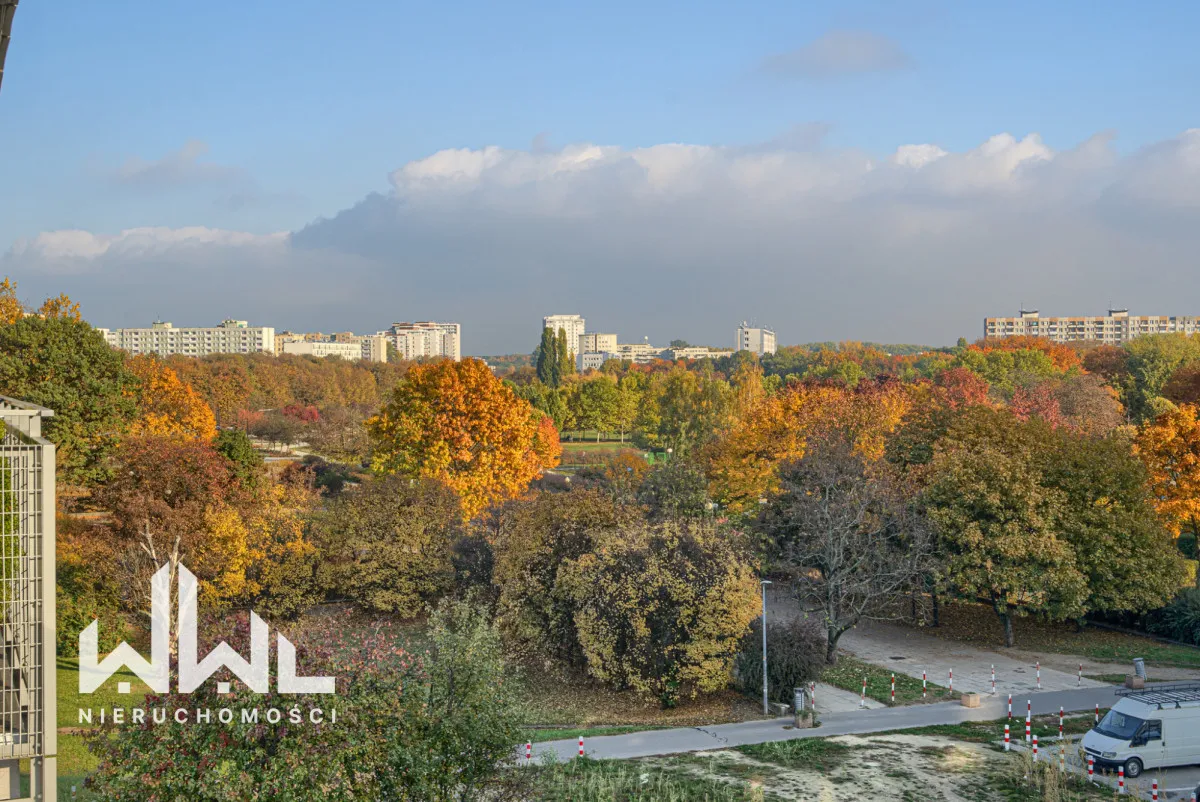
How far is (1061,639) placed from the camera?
28.3m

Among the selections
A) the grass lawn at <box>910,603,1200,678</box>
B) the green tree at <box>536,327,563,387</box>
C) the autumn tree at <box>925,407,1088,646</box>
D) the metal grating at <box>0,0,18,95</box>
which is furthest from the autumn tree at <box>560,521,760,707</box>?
the green tree at <box>536,327,563,387</box>

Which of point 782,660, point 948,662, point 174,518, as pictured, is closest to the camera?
point 782,660

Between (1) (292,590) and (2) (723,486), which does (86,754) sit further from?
(2) (723,486)

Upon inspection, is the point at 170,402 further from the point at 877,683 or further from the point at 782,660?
the point at 877,683

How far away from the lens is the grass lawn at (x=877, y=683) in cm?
2266

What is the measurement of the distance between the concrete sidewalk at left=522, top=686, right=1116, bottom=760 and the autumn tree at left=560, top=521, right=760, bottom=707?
191 cm

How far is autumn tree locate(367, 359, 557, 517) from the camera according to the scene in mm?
36875

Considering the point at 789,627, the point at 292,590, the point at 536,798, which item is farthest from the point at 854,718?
the point at 292,590

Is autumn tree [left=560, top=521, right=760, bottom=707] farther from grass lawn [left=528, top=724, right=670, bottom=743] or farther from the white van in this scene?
the white van

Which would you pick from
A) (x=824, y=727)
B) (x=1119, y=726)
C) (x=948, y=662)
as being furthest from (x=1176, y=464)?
(x=824, y=727)

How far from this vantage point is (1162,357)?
242 ft

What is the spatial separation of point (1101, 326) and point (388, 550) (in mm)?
178244

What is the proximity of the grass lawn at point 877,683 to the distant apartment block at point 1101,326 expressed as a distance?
530 ft

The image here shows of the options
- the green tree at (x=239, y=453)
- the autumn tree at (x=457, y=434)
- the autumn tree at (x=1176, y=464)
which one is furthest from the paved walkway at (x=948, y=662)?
the green tree at (x=239, y=453)
